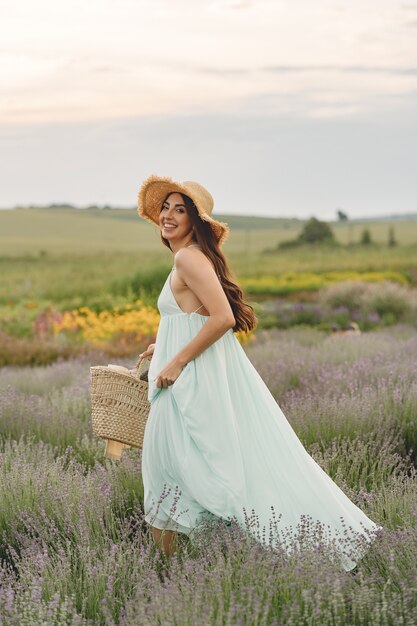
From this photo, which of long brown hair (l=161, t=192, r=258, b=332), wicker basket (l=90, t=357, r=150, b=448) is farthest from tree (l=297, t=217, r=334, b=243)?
long brown hair (l=161, t=192, r=258, b=332)

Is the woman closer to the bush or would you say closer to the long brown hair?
the long brown hair

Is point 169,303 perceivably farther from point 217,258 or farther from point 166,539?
point 166,539

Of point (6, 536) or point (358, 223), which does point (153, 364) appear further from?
point (358, 223)

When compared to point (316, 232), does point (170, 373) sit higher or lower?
higher

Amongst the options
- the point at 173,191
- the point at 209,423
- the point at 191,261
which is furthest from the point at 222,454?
the point at 173,191

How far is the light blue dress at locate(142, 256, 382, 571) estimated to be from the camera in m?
3.59

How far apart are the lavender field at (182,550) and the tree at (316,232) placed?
127ft

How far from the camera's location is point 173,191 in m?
3.79

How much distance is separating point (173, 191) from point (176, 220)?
13cm

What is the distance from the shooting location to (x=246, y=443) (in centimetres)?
370

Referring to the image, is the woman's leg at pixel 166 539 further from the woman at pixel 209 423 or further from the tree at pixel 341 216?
the tree at pixel 341 216

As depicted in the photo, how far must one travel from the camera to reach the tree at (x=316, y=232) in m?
45.1

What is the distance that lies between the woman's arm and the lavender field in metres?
0.65

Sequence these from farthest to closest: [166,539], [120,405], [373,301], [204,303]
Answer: [373,301], [120,405], [166,539], [204,303]
